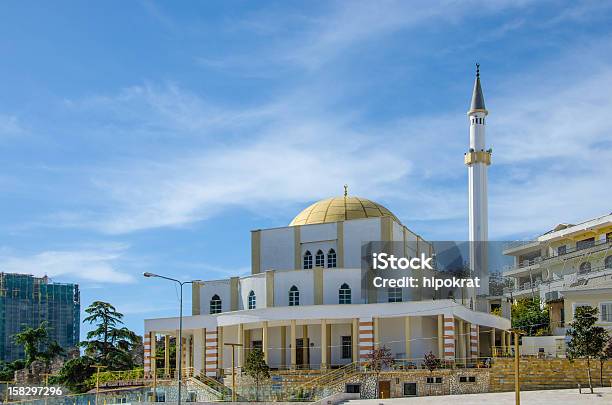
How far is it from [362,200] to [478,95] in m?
22.9

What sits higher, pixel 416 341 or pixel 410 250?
pixel 410 250

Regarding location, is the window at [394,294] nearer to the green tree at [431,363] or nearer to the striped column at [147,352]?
the green tree at [431,363]

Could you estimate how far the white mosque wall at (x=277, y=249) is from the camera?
6931 cm

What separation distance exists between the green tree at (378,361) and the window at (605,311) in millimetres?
15848

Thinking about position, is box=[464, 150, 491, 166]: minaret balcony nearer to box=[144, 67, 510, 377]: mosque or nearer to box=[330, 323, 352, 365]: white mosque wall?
box=[144, 67, 510, 377]: mosque

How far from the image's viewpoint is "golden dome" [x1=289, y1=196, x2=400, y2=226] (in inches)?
2759

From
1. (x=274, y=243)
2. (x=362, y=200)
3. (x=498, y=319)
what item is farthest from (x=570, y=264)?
(x=274, y=243)

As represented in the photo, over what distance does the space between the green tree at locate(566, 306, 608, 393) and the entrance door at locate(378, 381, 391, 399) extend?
11109 millimetres

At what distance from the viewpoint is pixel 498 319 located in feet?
228

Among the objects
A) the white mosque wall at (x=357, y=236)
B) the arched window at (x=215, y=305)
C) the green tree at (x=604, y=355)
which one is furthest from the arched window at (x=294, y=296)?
the green tree at (x=604, y=355)

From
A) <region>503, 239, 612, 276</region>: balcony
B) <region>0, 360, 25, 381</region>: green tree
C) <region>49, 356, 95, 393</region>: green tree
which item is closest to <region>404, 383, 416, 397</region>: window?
<region>503, 239, 612, 276</region>: balcony

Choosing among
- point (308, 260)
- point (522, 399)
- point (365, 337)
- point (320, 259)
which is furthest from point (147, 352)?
point (522, 399)

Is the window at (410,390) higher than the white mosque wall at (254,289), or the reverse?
the white mosque wall at (254,289)

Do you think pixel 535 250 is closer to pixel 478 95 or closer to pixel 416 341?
pixel 478 95
